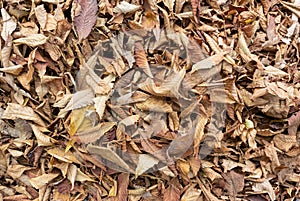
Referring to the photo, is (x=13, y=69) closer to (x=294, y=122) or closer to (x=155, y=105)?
(x=155, y=105)

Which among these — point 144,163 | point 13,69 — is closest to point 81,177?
point 144,163

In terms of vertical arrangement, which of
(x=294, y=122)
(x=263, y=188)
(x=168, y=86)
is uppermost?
(x=168, y=86)

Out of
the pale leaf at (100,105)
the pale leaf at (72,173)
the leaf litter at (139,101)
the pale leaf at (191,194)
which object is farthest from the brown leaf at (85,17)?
the pale leaf at (191,194)

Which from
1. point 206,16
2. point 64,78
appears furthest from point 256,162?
point 64,78

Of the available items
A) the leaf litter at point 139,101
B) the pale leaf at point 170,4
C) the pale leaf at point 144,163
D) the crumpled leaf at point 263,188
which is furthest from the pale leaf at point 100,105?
the crumpled leaf at point 263,188

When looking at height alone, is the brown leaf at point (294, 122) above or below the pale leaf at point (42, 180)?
above

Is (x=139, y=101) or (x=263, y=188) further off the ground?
(x=139, y=101)

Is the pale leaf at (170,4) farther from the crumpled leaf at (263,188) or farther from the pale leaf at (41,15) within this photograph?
the crumpled leaf at (263,188)

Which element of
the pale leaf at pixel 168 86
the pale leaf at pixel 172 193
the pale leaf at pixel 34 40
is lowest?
the pale leaf at pixel 172 193
